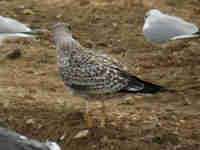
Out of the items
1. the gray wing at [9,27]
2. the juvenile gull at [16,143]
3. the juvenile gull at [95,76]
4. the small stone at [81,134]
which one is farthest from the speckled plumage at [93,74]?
the gray wing at [9,27]

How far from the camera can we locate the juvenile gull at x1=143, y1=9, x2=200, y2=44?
17.1 feet

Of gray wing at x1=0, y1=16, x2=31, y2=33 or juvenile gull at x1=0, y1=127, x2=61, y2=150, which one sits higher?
juvenile gull at x1=0, y1=127, x2=61, y2=150

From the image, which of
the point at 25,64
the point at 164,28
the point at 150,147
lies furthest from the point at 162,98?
the point at 25,64

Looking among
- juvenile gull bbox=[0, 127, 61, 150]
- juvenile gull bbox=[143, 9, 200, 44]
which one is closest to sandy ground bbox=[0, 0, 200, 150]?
juvenile gull bbox=[143, 9, 200, 44]

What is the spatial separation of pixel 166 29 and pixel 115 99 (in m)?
1.42

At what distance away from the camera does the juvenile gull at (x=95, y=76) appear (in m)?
3.39

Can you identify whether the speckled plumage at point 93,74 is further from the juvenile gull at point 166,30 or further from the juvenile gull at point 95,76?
the juvenile gull at point 166,30

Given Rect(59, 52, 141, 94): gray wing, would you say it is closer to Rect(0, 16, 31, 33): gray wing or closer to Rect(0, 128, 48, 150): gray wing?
Rect(0, 128, 48, 150): gray wing

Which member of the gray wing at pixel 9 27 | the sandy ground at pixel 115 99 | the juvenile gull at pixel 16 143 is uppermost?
the juvenile gull at pixel 16 143

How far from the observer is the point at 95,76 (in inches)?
134

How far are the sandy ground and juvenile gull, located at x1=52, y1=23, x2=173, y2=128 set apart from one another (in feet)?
1.07

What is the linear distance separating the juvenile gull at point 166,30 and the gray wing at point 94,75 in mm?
1822

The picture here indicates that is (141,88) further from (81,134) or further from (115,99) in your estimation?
(115,99)

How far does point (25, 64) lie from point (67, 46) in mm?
1634
